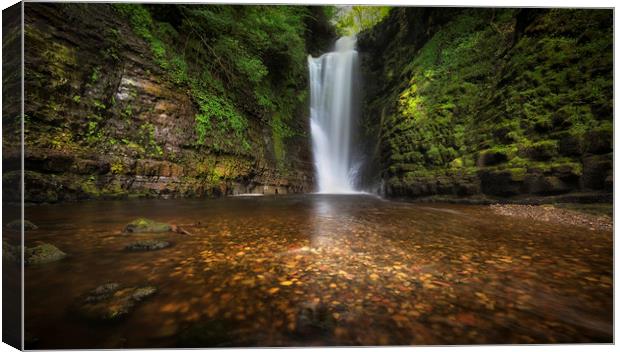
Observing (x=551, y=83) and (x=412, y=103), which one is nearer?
(x=551, y=83)

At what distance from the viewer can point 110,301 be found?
1462 mm

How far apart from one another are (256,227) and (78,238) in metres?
2.04

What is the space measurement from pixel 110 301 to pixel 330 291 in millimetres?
1301

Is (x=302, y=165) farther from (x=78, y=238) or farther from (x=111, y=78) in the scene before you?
(x=78, y=238)

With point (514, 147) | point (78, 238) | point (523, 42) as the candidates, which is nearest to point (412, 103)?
point (523, 42)

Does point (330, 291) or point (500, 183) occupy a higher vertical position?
point (500, 183)

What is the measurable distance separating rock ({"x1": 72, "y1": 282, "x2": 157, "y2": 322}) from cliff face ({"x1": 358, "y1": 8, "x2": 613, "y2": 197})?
15.8 ft

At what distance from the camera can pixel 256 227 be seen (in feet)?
12.5

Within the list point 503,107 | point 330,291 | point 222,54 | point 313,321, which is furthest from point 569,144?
point 222,54

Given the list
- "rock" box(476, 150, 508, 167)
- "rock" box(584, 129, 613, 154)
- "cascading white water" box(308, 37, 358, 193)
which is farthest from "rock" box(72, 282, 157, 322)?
"cascading white water" box(308, 37, 358, 193)

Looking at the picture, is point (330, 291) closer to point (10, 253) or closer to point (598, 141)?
point (10, 253)

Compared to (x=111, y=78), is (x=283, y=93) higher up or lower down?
higher up

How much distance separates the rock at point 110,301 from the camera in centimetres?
134

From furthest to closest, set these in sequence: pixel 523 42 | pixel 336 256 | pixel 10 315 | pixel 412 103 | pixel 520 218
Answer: pixel 412 103 → pixel 523 42 → pixel 520 218 → pixel 336 256 → pixel 10 315
